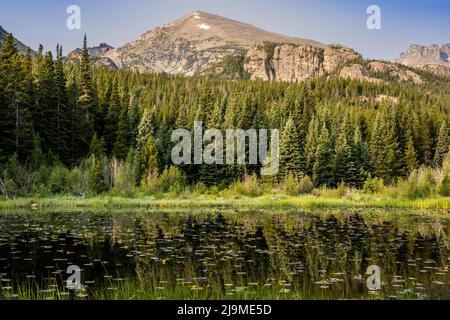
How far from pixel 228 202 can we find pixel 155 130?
26600 mm

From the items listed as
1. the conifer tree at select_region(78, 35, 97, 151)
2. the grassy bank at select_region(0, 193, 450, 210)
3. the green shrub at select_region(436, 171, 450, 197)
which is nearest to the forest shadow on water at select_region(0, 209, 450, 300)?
the grassy bank at select_region(0, 193, 450, 210)

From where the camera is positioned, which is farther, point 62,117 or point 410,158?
point 410,158

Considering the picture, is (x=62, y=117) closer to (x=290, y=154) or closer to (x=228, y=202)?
(x=228, y=202)

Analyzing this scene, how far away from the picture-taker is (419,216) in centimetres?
3319

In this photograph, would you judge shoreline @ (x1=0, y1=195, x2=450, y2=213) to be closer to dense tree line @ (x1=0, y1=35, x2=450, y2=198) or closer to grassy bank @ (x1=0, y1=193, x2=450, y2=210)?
grassy bank @ (x1=0, y1=193, x2=450, y2=210)

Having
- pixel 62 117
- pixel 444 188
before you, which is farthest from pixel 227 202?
pixel 62 117

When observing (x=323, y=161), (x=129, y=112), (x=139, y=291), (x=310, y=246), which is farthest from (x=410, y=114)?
(x=139, y=291)

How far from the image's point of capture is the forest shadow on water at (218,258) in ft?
39.2

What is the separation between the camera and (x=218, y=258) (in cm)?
1670

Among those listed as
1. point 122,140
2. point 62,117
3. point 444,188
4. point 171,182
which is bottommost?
point 444,188

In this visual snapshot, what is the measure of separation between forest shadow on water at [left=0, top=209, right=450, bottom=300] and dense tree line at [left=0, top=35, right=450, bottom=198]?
18.8m

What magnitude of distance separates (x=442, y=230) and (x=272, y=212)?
1327cm

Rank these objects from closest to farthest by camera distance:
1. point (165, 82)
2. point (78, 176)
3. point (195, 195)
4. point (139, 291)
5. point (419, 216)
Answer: point (139, 291) < point (419, 216) < point (78, 176) < point (195, 195) < point (165, 82)

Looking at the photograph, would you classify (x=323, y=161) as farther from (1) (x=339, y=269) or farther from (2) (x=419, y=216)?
(1) (x=339, y=269)
